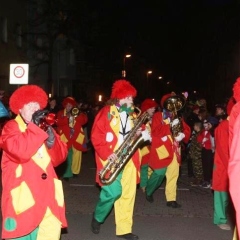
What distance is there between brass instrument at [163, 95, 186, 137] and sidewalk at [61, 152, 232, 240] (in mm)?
1331

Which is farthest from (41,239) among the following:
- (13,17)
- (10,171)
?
(13,17)

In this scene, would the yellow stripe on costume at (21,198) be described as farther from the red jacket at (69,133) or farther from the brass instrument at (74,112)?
the brass instrument at (74,112)

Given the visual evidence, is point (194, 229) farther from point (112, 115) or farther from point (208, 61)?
point (208, 61)

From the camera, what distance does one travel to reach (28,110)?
4.70 meters

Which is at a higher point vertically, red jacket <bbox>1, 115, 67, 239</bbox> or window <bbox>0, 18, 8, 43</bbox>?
window <bbox>0, 18, 8, 43</bbox>

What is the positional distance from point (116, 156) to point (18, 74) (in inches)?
288

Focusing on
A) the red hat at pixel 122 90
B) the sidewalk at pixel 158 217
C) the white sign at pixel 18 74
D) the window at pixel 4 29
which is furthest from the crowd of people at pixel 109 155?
the window at pixel 4 29

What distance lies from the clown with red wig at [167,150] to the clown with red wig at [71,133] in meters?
3.46

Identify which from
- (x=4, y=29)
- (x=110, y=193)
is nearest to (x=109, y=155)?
(x=110, y=193)

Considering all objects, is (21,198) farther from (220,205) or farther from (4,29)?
(4,29)

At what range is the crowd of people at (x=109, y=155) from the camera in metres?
4.41

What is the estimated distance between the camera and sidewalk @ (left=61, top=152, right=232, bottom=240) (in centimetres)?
714

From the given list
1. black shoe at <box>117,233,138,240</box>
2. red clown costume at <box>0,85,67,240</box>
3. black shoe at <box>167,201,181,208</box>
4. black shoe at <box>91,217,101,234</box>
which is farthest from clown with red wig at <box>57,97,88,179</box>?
red clown costume at <box>0,85,67,240</box>

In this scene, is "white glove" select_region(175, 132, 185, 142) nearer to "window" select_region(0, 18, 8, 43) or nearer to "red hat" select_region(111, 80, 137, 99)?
"red hat" select_region(111, 80, 137, 99)
